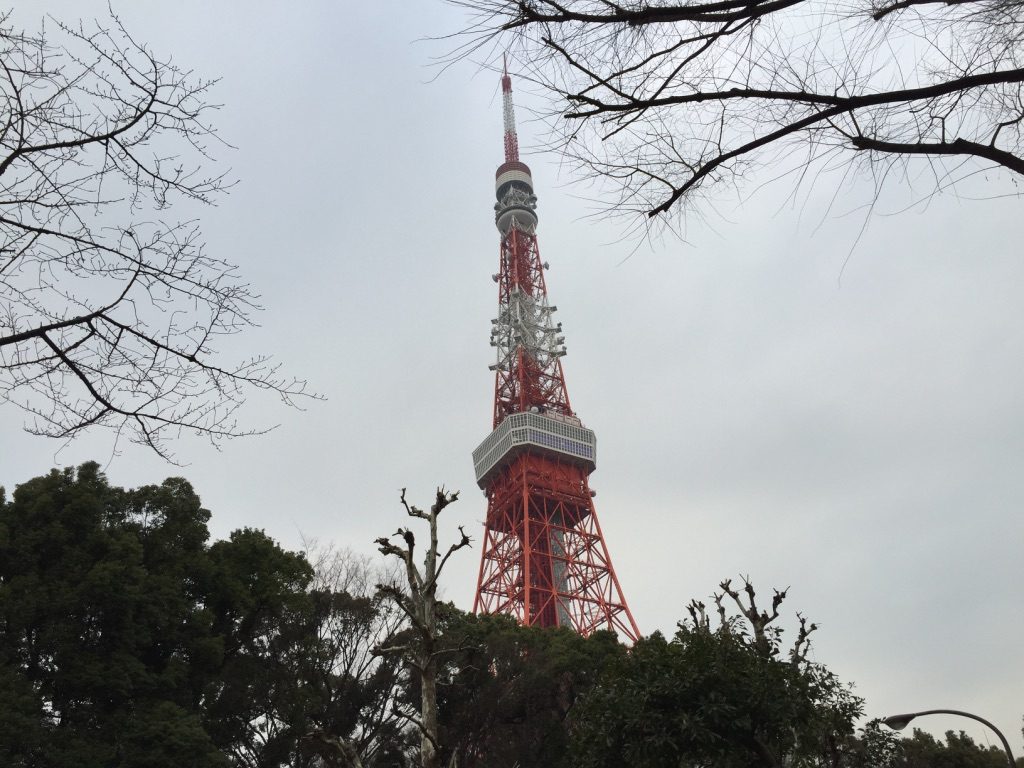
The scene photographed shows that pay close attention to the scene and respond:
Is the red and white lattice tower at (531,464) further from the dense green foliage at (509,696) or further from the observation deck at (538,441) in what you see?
the dense green foliage at (509,696)

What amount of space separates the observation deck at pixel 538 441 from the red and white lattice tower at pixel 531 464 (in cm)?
6

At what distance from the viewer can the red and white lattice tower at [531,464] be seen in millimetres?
37219

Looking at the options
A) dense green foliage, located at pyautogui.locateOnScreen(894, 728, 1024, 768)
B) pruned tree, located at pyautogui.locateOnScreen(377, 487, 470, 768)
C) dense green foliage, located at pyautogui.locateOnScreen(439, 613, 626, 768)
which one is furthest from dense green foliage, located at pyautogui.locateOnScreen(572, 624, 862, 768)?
dense green foliage, located at pyautogui.locateOnScreen(894, 728, 1024, 768)

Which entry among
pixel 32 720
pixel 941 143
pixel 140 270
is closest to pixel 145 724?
pixel 32 720

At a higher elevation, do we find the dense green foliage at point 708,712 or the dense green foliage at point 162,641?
the dense green foliage at point 162,641

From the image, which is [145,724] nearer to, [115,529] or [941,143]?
[115,529]

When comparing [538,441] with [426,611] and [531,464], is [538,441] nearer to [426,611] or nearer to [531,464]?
[531,464]

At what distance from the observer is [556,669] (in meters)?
18.4

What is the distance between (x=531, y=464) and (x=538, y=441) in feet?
3.88

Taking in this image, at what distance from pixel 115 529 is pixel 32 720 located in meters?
3.81

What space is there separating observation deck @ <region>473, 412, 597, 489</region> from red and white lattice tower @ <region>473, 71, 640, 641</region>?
0.06 meters

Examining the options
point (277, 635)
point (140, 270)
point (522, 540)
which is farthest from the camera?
point (522, 540)

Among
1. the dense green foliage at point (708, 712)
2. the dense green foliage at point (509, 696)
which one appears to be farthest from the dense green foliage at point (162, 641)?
the dense green foliage at point (708, 712)

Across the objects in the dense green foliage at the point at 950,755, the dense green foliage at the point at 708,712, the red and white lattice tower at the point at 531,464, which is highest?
the red and white lattice tower at the point at 531,464
